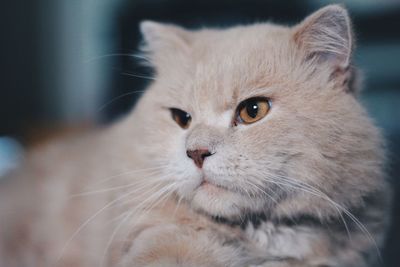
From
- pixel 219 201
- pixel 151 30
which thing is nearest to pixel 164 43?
pixel 151 30

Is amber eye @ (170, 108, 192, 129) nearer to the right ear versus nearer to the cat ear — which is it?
the right ear

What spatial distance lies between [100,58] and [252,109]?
140 centimetres

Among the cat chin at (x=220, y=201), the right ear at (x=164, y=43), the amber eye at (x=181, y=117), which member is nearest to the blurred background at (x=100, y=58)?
the right ear at (x=164, y=43)

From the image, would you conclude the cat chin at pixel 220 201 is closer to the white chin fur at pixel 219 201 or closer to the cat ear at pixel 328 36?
the white chin fur at pixel 219 201

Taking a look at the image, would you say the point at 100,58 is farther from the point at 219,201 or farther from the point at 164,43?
the point at 219,201

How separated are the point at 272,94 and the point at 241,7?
1.15m

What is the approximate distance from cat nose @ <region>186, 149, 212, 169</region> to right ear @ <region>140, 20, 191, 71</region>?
0.38m

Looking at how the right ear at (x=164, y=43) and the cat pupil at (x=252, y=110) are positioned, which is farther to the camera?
the right ear at (x=164, y=43)

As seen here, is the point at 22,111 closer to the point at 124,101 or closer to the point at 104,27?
the point at 104,27

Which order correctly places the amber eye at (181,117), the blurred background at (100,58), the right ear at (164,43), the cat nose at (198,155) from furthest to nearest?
the blurred background at (100,58)
the right ear at (164,43)
the amber eye at (181,117)
the cat nose at (198,155)

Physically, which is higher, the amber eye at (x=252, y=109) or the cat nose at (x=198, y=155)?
A: the amber eye at (x=252, y=109)

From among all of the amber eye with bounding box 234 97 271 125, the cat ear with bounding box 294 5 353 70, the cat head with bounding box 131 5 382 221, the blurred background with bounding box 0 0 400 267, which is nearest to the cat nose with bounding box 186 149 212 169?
the cat head with bounding box 131 5 382 221

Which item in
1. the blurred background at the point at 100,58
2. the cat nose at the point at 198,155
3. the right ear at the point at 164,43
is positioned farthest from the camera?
the blurred background at the point at 100,58

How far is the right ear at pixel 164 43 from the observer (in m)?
1.44
